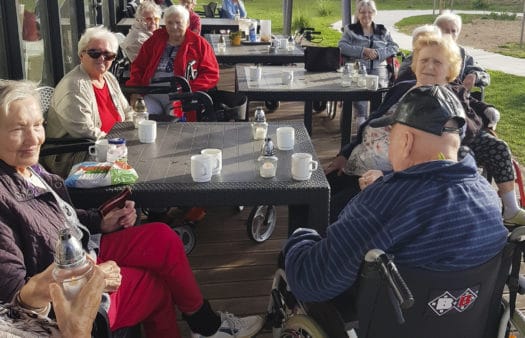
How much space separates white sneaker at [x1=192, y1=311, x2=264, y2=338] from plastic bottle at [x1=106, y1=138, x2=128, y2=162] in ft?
2.48

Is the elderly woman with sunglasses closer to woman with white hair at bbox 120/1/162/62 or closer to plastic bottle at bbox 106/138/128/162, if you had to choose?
plastic bottle at bbox 106/138/128/162

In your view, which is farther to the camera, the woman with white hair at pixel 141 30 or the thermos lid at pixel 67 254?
the woman with white hair at pixel 141 30

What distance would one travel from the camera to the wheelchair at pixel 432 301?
4.39 ft

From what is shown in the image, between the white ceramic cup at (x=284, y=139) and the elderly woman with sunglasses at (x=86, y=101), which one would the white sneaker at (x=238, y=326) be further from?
the elderly woman with sunglasses at (x=86, y=101)

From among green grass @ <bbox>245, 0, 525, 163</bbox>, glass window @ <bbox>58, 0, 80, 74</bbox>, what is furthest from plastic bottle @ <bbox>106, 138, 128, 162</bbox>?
green grass @ <bbox>245, 0, 525, 163</bbox>

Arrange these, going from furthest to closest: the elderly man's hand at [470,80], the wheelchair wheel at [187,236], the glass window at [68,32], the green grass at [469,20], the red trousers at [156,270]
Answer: the green grass at [469,20] < the glass window at [68,32] < the elderly man's hand at [470,80] < the wheelchair wheel at [187,236] < the red trousers at [156,270]

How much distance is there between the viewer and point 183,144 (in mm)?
2600

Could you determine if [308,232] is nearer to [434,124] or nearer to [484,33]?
[434,124]

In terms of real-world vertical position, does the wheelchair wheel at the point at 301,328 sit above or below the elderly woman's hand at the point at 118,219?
below

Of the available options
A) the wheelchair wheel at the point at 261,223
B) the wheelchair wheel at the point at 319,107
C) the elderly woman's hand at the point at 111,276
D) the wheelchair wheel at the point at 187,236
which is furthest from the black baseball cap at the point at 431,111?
the wheelchair wheel at the point at 319,107

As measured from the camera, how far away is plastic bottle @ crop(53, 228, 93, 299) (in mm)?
1286

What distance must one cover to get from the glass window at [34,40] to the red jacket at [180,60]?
2.04ft

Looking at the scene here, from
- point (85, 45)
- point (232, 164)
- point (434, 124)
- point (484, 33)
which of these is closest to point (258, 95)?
point (85, 45)

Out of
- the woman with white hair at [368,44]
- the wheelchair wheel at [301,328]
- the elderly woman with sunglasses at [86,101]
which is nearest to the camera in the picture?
the wheelchair wheel at [301,328]
